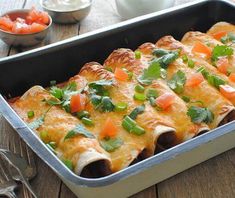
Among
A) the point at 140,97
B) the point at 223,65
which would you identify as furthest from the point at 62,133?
the point at 223,65

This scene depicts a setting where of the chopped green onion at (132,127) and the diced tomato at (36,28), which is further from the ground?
the chopped green onion at (132,127)

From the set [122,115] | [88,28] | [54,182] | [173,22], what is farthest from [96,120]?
[88,28]

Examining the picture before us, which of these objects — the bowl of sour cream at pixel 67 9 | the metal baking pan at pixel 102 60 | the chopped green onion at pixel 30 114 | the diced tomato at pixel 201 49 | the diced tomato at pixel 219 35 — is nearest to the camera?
the metal baking pan at pixel 102 60

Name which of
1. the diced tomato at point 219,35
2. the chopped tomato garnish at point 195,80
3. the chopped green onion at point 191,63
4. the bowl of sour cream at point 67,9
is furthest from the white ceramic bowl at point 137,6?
the chopped tomato garnish at point 195,80

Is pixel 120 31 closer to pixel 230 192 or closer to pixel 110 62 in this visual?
pixel 110 62

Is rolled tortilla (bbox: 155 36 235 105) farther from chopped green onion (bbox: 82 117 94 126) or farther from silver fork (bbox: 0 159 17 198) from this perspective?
silver fork (bbox: 0 159 17 198)

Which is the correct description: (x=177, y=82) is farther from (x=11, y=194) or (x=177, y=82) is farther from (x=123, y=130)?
(x=11, y=194)

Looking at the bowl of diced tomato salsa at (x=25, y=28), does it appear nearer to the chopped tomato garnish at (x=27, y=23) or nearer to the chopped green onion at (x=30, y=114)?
the chopped tomato garnish at (x=27, y=23)
